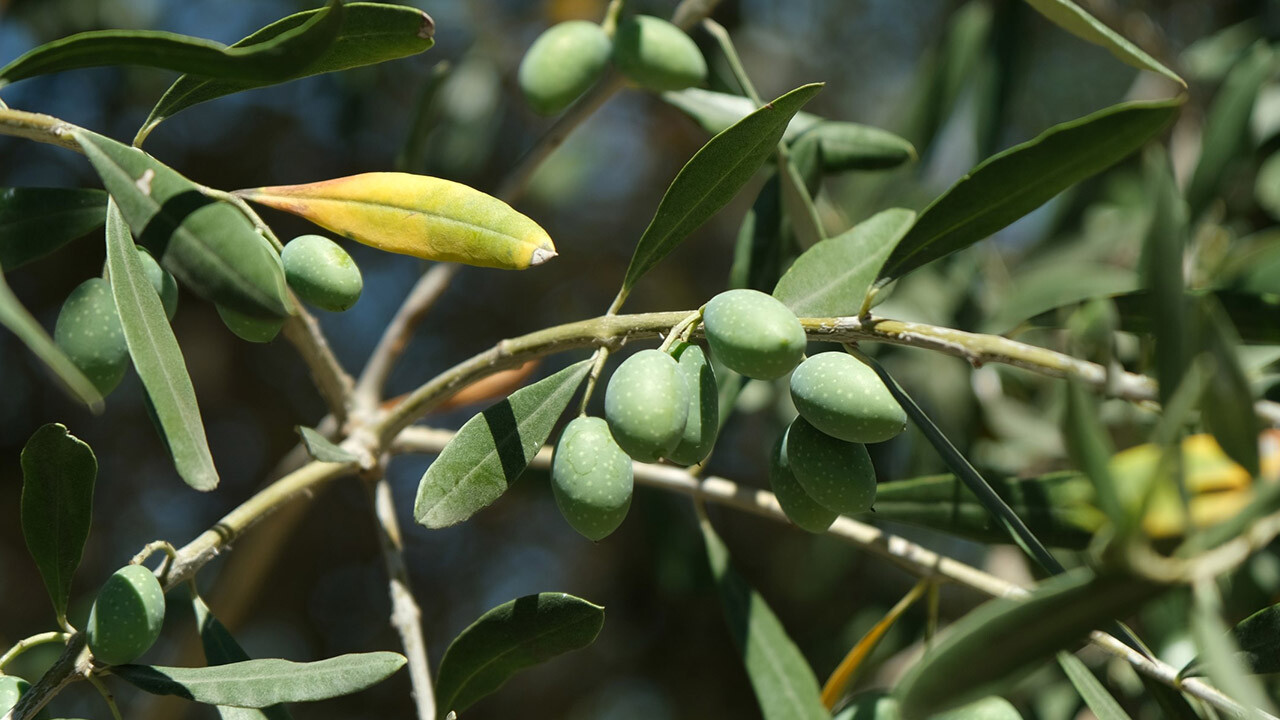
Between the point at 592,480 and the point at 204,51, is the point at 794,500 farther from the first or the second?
the point at 204,51

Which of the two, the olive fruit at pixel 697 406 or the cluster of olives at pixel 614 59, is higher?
the cluster of olives at pixel 614 59

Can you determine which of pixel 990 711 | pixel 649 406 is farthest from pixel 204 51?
pixel 990 711

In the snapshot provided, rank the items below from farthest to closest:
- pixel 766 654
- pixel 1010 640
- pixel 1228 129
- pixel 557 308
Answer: pixel 557 308 → pixel 1228 129 → pixel 766 654 → pixel 1010 640

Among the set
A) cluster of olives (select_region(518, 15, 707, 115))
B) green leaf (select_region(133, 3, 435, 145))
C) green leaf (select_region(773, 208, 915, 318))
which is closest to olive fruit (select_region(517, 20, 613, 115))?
cluster of olives (select_region(518, 15, 707, 115))

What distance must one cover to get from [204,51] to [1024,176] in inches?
21.3

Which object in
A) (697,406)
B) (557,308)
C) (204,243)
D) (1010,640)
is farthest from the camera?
(557,308)

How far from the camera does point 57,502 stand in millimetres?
742

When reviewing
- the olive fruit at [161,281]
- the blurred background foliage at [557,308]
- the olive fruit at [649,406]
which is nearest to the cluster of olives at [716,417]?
the olive fruit at [649,406]

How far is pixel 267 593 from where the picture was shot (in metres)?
2.19

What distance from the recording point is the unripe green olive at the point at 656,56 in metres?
0.99

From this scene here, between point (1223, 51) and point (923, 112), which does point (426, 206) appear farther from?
point (1223, 51)

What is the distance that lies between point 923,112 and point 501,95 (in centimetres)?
106

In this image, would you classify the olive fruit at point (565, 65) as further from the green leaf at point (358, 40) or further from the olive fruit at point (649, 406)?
the olive fruit at point (649, 406)

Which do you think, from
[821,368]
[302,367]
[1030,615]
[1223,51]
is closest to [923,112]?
[1223,51]
